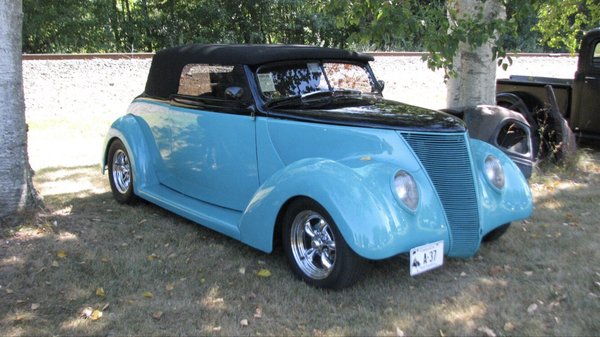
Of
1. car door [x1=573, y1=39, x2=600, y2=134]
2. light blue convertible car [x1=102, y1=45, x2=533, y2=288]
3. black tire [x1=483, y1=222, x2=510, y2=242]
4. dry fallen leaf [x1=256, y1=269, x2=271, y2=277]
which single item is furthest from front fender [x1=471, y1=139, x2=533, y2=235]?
car door [x1=573, y1=39, x2=600, y2=134]

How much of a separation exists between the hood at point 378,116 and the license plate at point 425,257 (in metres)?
0.81

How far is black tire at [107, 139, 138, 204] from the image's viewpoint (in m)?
5.84

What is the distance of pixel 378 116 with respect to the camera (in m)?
3.98

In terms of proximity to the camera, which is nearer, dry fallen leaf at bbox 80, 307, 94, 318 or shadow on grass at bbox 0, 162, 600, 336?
shadow on grass at bbox 0, 162, 600, 336

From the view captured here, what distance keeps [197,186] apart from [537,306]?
2.99 meters

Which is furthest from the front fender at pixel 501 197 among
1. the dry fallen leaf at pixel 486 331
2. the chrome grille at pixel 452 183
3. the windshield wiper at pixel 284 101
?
the windshield wiper at pixel 284 101

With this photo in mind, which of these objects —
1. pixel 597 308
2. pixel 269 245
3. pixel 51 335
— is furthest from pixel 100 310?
pixel 597 308

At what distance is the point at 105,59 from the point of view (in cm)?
1275

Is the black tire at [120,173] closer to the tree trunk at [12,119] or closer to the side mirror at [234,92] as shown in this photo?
the tree trunk at [12,119]

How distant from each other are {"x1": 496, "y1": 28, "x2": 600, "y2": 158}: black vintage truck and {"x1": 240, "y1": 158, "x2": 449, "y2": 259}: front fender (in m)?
4.47

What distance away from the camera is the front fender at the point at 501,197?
4.00 m

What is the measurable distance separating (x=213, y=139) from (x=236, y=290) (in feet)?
4.82

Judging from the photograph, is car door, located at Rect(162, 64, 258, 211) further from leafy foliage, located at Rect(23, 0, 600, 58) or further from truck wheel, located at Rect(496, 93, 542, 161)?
leafy foliage, located at Rect(23, 0, 600, 58)

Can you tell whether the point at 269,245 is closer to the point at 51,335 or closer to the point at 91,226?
the point at 51,335
